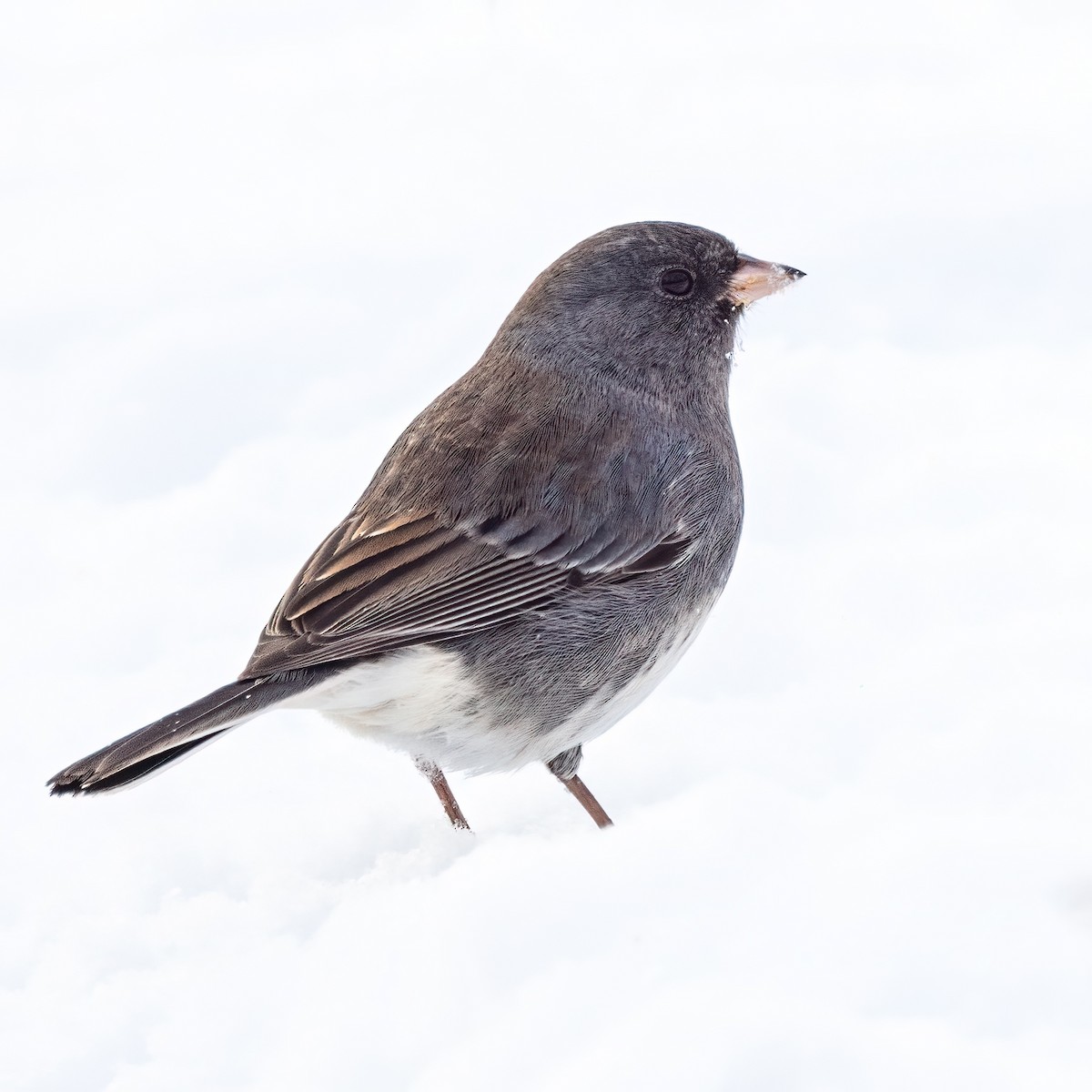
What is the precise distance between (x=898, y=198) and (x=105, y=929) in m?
4.23

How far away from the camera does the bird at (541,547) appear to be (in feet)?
10.0

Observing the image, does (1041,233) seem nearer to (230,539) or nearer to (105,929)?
(230,539)

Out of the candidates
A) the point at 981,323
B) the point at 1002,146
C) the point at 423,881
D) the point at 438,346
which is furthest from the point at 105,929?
the point at 1002,146

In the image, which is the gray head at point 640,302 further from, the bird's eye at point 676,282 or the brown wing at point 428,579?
the brown wing at point 428,579

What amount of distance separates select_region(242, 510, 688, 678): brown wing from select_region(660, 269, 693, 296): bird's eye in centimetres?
68

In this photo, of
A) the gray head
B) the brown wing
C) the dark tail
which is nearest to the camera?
the dark tail

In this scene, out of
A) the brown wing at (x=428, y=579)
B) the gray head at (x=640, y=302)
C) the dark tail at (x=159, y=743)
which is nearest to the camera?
the dark tail at (x=159, y=743)

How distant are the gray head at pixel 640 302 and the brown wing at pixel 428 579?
1.69 feet

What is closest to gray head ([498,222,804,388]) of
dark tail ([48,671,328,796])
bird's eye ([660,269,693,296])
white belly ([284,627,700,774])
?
bird's eye ([660,269,693,296])

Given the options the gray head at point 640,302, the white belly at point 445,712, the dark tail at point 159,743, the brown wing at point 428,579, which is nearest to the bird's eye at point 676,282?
the gray head at point 640,302

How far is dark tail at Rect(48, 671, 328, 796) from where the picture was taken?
107 inches

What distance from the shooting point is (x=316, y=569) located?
3.25m

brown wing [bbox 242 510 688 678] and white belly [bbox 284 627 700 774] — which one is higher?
brown wing [bbox 242 510 688 678]

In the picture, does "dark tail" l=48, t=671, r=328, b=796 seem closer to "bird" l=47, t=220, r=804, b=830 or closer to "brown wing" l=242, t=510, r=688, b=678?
"bird" l=47, t=220, r=804, b=830
